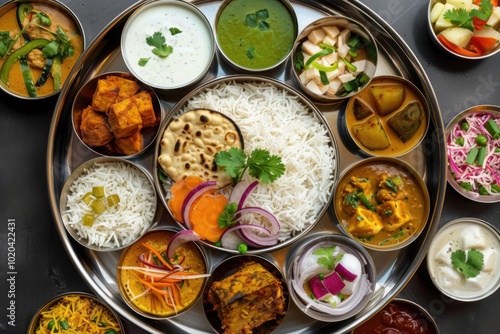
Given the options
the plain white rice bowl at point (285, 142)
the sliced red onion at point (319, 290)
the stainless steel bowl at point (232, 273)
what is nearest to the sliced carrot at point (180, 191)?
the plain white rice bowl at point (285, 142)

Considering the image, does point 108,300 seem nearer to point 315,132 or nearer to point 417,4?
point 315,132

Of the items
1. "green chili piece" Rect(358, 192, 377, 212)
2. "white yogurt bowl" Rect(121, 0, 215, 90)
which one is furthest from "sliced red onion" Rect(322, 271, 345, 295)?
"white yogurt bowl" Rect(121, 0, 215, 90)

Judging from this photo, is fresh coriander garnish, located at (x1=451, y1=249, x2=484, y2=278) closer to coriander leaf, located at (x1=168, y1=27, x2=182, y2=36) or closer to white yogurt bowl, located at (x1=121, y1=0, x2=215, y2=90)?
white yogurt bowl, located at (x1=121, y1=0, x2=215, y2=90)

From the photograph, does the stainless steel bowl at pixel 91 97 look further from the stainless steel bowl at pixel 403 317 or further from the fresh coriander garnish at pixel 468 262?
the fresh coriander garnish at pixel 468 262

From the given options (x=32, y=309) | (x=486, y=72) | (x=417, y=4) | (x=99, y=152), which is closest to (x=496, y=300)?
(x=486, y=72)

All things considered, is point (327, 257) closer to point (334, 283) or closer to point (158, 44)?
point (334, 283)

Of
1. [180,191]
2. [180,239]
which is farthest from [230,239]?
[180,191]
